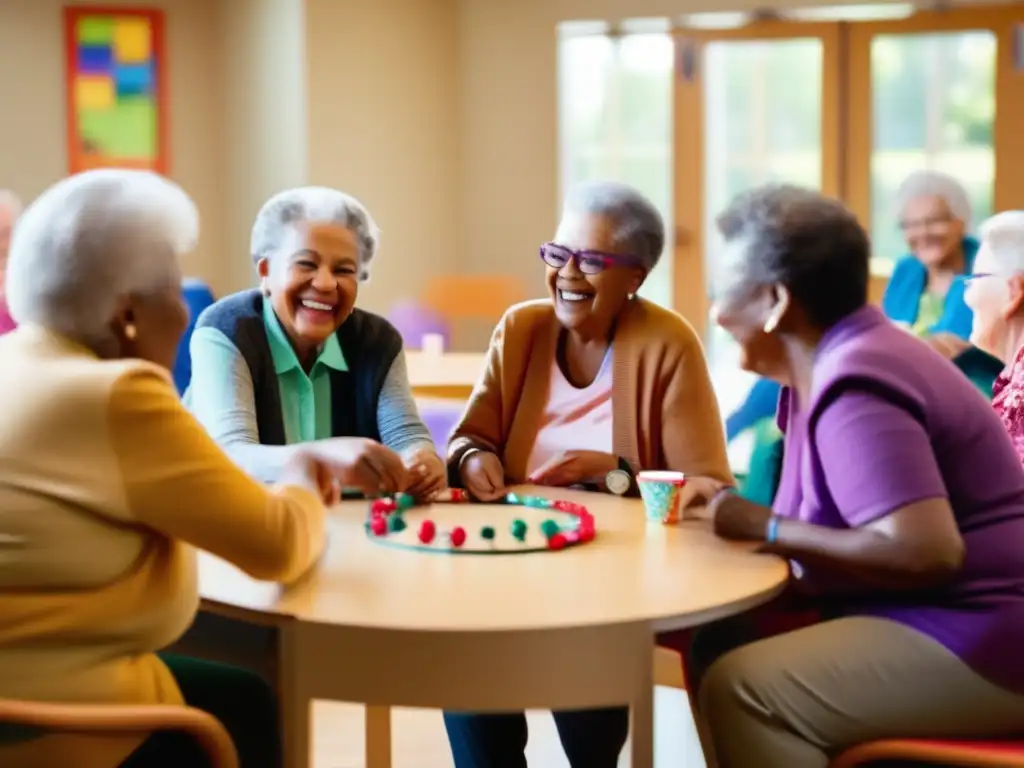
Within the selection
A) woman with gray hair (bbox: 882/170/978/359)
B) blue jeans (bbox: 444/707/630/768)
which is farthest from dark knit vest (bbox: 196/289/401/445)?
woman with gray hair (bbox: 882/170/978/359)

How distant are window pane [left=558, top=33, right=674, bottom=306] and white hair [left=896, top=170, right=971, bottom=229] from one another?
1929mm

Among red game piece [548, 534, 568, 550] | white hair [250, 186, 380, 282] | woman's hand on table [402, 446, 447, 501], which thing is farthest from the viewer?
white hair [250, 186, 380, 282]

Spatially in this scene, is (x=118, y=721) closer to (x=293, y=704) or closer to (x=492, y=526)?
(x=293, y=704)

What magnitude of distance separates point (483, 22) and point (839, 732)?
5.35 metres

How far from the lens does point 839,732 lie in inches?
66.9

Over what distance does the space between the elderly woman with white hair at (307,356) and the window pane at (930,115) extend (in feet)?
14.4

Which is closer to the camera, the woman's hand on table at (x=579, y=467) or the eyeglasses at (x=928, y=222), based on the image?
the woman's hand on table at (x=579, y=467)

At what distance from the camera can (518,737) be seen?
2.40m

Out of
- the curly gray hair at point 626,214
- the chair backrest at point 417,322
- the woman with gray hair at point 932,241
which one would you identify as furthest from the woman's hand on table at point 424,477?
the chair backrest at point 417,322

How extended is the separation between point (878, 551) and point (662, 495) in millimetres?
548

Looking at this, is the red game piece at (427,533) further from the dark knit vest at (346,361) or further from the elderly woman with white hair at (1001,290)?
the elderly woman with white hair at (1001,290)

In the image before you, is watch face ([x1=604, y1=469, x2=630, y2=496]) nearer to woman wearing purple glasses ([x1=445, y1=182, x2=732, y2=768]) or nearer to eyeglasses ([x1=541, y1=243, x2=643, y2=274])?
woman wearing purple glasses ([x1=445, y1=182, x2=732, y2=768])

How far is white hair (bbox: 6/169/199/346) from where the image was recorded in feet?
5.20

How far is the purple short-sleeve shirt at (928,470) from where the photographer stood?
1673 mm
